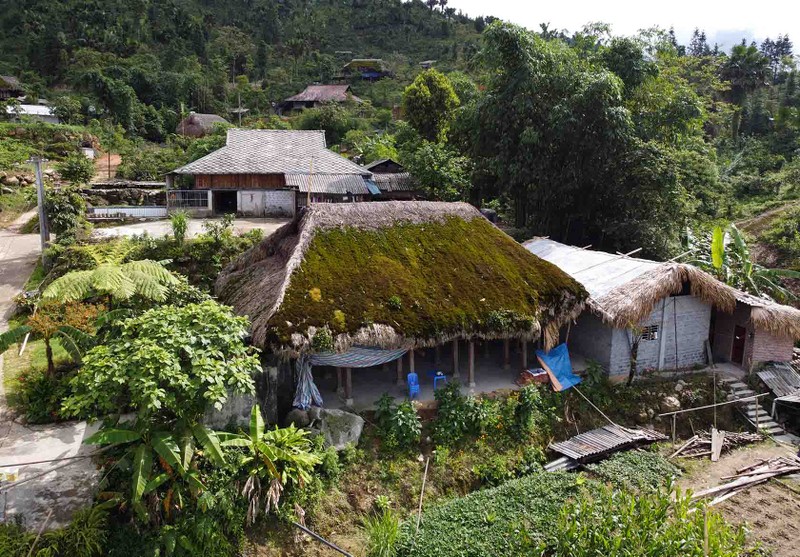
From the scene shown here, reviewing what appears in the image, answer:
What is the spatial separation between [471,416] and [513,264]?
4.53 m

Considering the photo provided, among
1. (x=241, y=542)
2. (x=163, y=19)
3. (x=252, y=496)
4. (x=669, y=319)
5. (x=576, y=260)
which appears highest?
(x=163, y=19)

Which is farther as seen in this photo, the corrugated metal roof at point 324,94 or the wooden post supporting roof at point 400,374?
the corrugated metal roof at point 324,94

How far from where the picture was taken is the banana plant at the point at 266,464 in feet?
30.7

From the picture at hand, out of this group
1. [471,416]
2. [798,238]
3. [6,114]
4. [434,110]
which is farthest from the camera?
[6,114]

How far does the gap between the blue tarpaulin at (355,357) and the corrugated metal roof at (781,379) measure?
10.1 metres

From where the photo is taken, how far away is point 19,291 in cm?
1666

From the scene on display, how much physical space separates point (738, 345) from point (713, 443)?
407 centimetres

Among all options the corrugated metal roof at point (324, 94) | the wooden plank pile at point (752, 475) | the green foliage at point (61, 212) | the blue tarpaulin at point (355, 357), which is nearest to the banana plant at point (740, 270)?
the wooden plank pile at point (752, 475)

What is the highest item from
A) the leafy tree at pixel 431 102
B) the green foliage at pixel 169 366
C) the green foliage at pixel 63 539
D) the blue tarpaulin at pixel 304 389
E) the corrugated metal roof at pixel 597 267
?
the leafy tree at pixel 431 102

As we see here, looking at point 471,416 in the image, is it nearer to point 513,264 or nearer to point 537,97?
point 513,264

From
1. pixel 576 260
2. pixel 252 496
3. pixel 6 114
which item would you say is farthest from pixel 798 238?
pixel 6 114

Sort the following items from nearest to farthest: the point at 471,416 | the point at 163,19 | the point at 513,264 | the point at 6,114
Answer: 1. the point at 471,416
2. the point at 513,264
3. the point at 6,114
4. the point at 163,19

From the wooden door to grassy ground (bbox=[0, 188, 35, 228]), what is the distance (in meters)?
27.6

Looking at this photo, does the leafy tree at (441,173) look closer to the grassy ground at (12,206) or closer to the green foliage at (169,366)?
the green foliage at (169,366)
